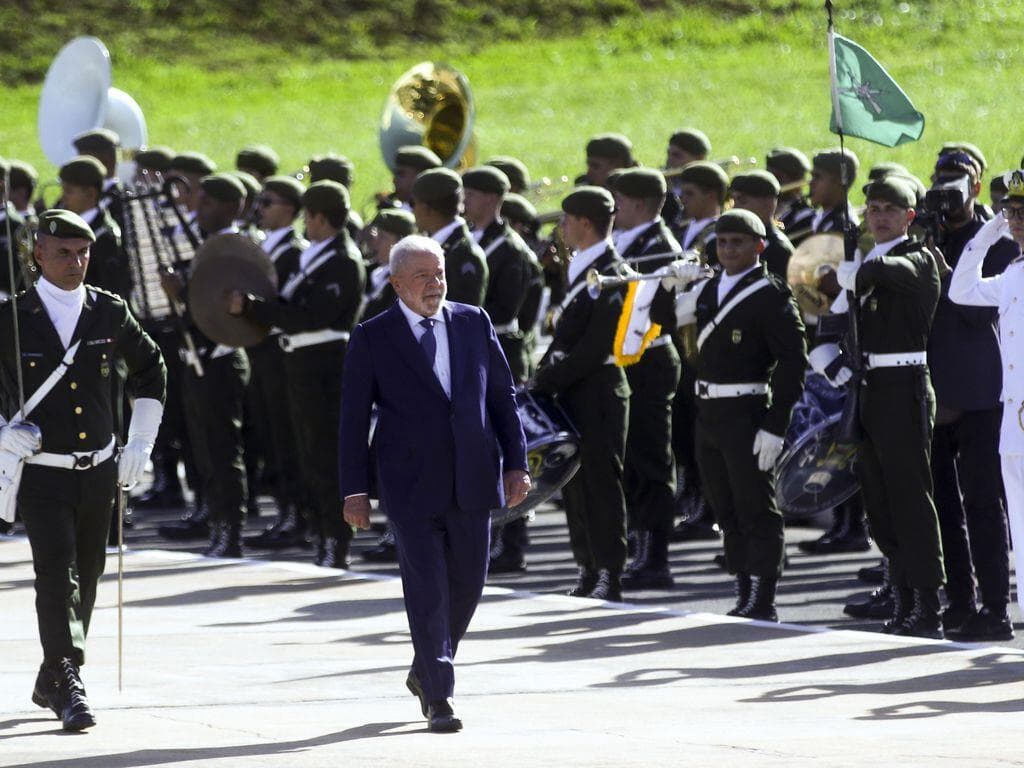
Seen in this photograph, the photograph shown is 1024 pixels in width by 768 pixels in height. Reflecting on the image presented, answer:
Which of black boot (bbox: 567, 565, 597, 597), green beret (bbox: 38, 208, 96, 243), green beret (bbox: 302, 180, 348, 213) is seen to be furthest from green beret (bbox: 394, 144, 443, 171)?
green beret (bbox: 38, 208, 96, 243)

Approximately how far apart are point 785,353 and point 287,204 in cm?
404

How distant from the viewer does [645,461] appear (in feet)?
42.1

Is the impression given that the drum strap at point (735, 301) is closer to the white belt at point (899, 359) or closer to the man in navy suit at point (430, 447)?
the white belt at point (899, 359)

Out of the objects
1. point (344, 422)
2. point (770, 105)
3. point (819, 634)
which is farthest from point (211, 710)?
point (770, 105)

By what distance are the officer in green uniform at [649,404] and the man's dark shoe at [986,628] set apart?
2.09 metres

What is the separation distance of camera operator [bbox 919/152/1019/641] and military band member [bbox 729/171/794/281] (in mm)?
1524

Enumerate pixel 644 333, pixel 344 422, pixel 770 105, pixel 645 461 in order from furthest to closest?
pixel 770 105 < pixel 645 461 < pixel 644 333 < pixel 344 422

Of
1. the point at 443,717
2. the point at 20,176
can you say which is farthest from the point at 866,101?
the point at 20,176

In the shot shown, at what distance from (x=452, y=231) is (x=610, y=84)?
140 ft

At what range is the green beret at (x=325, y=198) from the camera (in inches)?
518

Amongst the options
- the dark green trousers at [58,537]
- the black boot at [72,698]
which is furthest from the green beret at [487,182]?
the black boot at [72,698]

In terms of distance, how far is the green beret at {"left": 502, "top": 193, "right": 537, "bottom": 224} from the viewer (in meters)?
14.5

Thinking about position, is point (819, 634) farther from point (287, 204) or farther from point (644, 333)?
point (287, 204)

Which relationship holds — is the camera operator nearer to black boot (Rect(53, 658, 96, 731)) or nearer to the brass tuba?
black boot (Rect(53, 658, 96, 731))
